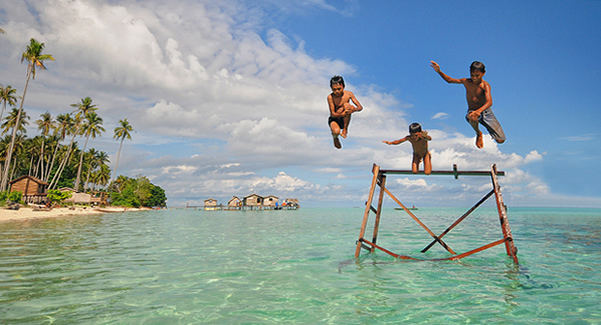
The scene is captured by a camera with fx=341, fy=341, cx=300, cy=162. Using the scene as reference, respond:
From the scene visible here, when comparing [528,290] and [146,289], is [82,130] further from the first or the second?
[528,290]

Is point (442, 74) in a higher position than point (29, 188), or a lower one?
higher

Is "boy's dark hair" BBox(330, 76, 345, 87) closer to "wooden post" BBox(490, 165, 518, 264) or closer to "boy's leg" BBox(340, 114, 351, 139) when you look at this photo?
"boy's leg" BBox(340, 114, 351, 139)

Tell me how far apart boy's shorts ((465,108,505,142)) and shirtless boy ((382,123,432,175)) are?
197cm

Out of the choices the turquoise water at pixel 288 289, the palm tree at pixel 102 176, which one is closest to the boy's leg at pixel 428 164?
the turquoise water at pixel 288 289

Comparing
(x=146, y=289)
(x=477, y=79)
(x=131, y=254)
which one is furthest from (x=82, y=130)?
(x=477, y=79)

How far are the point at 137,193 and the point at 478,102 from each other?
9236cm

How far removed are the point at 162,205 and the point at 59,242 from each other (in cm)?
9440

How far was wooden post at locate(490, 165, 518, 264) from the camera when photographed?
1049 cm

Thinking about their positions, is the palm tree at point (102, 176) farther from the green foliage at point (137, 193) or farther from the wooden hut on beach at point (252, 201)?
→ the wooden hut on beach at point (252, 201)

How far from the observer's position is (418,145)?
9.90 m

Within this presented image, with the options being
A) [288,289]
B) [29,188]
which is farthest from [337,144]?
→ [29,188]

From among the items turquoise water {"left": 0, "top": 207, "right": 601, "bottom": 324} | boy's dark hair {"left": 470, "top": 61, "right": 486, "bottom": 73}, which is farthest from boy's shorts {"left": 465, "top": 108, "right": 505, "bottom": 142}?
turquoise water {"left": 0, "top": 207, "right": 601, "bottom": 324}

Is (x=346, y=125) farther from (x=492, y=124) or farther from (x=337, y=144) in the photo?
(x=492, y=124)

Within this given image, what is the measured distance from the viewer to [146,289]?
27.1 ft
